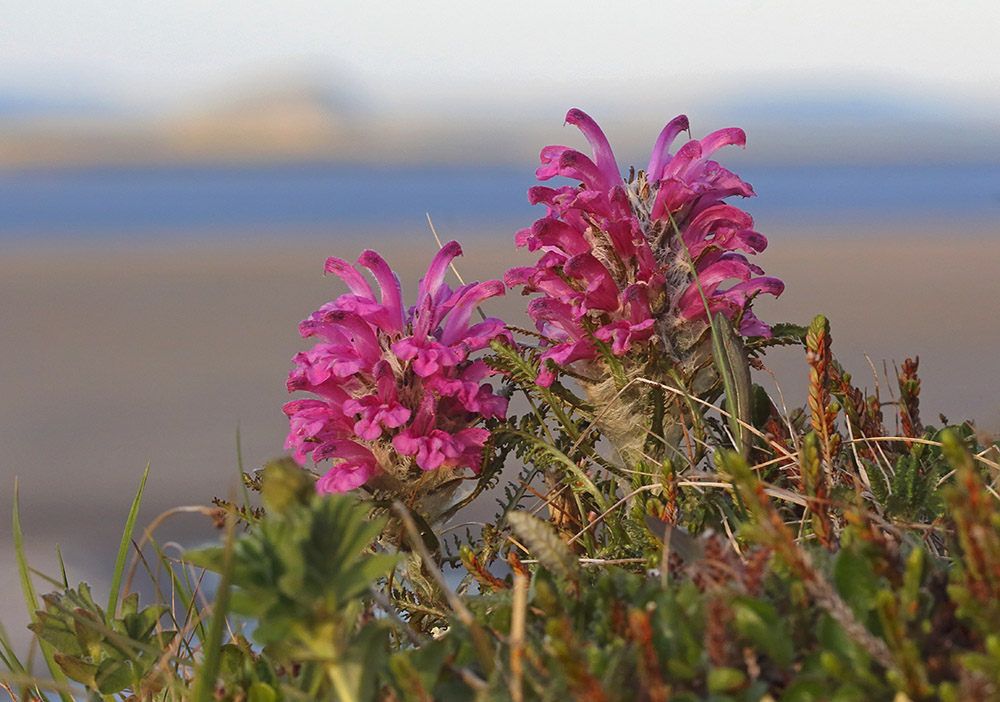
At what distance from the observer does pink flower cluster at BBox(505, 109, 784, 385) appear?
2277mm

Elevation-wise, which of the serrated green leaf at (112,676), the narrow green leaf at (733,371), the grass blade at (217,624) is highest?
the narrow green leaf at (733,371)

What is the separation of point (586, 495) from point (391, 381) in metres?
0.64

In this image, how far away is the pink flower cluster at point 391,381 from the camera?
87.4 inches

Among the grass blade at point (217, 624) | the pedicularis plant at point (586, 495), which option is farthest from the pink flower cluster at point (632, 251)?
the grass blade at point (217, 624)

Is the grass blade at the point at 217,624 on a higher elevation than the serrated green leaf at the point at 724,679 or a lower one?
higher

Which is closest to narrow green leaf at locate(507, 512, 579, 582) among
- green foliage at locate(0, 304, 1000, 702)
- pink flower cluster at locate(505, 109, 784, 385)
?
green foliage at locate(0, 304, 1000, 702)

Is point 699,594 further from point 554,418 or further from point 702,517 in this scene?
point 554,418

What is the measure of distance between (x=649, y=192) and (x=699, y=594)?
134 centimetres

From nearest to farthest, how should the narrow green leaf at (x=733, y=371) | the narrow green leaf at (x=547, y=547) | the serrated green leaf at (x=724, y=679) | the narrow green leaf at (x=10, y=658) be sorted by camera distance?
the serrated green leaf at (x=724, y=679)
the narrow green leaf at (x=547, y=547)
the narrow green leaf at (x=733, y=371)
the narrow green leaf at (x=10, y=658)

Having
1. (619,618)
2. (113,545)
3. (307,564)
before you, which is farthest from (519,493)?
(113,545)

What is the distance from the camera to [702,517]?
2025 mm

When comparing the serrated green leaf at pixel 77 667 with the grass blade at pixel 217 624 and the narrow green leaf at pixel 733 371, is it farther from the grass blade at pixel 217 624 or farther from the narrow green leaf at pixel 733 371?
the narrow green leaf at pixel 733 371

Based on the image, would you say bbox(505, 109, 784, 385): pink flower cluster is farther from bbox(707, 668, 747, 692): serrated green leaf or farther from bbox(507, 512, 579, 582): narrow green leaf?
bbox(707, 668, 747, 692): serrated green leaf

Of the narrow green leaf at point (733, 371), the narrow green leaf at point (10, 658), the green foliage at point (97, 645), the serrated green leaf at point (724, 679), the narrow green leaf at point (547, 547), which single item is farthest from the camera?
the narrow green leaf at point (10, 658)
